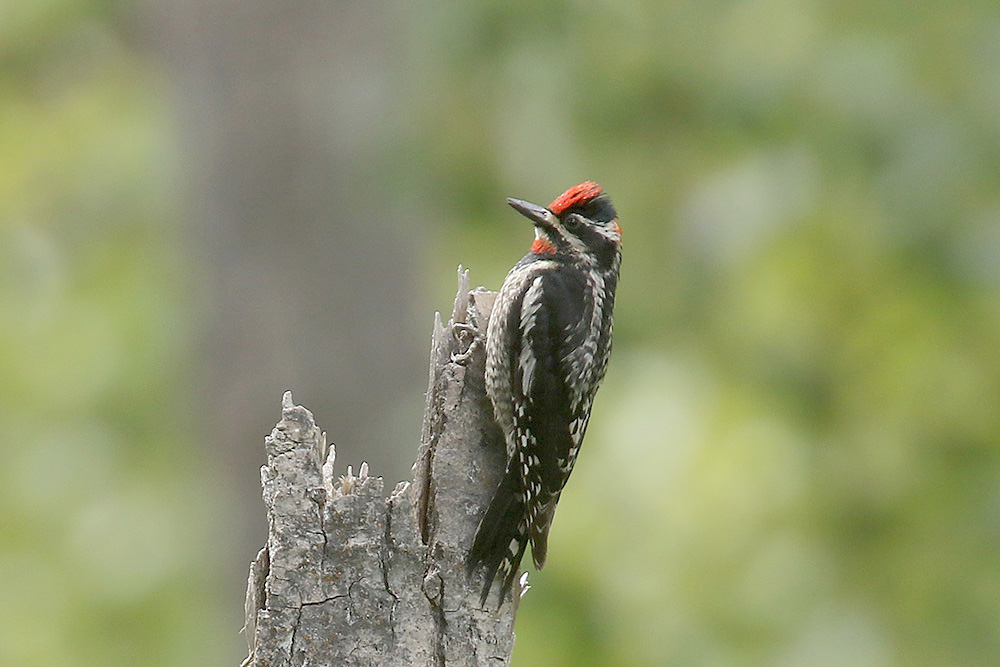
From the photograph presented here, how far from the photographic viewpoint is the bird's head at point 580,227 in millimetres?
4215

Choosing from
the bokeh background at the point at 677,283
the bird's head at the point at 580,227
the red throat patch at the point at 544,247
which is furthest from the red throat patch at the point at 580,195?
the bokeh background at the point at 677,283

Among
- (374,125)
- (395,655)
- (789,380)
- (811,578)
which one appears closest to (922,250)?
(789,380)

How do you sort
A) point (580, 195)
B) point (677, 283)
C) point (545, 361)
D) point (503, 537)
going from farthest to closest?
point (677, 283) < point (580, 195) < point (545, 361) < point (503, 537)

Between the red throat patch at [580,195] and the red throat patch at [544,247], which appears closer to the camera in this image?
the red throat patch at [580,195]

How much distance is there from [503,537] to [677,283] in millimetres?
4753

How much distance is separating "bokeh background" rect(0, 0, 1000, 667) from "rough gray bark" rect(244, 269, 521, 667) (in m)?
3.04

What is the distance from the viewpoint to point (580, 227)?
429 centimetres

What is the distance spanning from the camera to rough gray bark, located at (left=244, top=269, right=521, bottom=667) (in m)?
2.78

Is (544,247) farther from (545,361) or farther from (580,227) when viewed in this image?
(545,361)

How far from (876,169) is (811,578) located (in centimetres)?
217

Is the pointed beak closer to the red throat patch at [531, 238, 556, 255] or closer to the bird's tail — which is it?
the red throat patch at [531, 238, 556, 255]

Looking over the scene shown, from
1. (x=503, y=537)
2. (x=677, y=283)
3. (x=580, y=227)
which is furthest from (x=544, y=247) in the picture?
(x=677, y=283)

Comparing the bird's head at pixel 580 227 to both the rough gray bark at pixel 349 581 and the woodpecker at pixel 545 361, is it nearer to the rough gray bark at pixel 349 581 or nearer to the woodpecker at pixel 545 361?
the woodpecker at pixel 545 361

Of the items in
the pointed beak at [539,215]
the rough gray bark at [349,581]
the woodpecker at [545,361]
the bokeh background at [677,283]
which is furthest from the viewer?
the bokeh background at [677,283]
